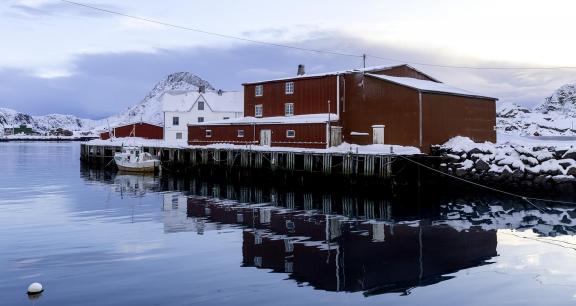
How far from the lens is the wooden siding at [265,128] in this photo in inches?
1745

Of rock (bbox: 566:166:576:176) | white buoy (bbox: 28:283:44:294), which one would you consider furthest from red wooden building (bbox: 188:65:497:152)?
white buoy (bbox: 28:283:44:294)

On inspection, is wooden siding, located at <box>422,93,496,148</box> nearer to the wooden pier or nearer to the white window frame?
the wooden pier

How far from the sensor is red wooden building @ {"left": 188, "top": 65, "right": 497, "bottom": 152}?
40.4 metres

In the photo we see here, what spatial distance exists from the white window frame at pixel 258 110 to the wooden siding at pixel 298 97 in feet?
1.04

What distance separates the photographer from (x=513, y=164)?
116 feet

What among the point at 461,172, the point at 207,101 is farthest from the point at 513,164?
the point at 207,101

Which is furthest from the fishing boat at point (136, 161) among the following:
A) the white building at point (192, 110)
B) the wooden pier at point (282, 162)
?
the white building at point (192, 110)

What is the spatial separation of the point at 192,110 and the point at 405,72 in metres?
39.5

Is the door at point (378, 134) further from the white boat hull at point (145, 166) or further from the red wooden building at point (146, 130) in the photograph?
the red wooden building at point (146, 130)

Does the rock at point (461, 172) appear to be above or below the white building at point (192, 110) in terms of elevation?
below

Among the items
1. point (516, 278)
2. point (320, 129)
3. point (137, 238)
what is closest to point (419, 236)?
point (516, 278)

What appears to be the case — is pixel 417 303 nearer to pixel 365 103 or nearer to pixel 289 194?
pixel 289 194

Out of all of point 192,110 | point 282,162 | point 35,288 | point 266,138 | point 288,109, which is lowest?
point 35,288

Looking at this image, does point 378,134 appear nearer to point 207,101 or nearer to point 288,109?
point 288,109
